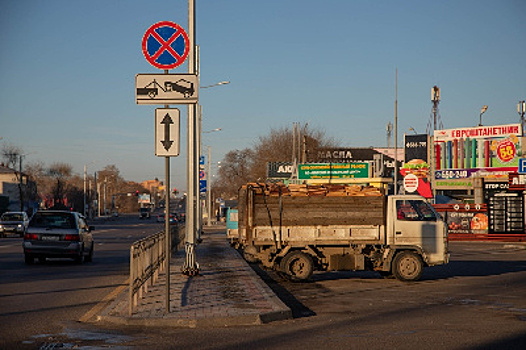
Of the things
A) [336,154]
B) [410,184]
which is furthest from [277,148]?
[410,184]

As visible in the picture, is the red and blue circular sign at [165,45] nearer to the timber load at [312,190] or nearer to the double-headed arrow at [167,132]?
the double-headed arrow at [167,132]

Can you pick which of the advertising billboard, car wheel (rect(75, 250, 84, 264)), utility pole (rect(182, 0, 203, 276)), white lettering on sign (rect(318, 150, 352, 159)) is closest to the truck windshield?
utility pole (rect(182, 0, 203, 276))

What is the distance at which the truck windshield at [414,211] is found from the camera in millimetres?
18750

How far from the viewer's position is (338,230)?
1859cm

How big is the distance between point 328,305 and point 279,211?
507cm

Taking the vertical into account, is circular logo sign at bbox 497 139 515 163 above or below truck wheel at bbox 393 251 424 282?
above

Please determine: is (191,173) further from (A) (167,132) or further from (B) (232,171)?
(B) (232,171)

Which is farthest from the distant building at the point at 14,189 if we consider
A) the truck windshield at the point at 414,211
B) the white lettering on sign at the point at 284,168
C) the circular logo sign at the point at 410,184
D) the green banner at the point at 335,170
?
the truck windshield at the point at 414,211

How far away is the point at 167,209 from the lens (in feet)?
37.3

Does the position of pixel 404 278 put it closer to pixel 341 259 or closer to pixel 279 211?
pixel 341 259

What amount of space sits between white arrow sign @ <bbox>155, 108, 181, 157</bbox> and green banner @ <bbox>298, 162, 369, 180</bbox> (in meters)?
28.0

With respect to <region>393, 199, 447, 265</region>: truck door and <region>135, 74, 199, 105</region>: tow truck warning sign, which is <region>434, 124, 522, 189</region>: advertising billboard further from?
<region>135, 74, 199, 105</region>: tow truck warning sign

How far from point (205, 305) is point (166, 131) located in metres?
3.05

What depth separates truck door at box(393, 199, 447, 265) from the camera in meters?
18.7
